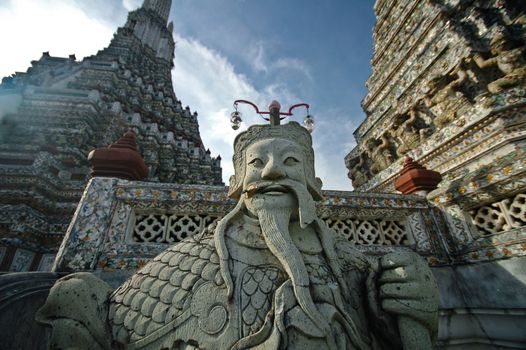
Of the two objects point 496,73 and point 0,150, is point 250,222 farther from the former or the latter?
point 0,150

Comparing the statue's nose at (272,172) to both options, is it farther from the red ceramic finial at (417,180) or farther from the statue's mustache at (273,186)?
the red ceramic finial at (417,180)

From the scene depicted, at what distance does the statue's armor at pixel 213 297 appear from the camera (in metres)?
1.34

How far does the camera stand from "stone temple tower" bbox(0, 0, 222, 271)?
6512 mm

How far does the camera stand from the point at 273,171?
5.93 ft

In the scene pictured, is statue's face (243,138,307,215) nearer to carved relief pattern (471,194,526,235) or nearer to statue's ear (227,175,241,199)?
statue's ear (227,175,241,199)

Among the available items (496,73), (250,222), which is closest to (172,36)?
(496,73)

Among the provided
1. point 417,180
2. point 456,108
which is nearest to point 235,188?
point 417,180

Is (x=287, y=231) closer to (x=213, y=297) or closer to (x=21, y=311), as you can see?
(x=213, y=297)

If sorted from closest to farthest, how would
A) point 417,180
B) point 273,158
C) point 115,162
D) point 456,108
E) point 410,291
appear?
point 410,291 < point 273,158 < point 115,162 < point 417,180 < point 456,108

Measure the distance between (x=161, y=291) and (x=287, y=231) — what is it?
2.91 ft

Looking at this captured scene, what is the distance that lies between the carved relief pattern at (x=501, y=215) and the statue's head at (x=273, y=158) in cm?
285

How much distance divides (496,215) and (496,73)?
420 centimetres

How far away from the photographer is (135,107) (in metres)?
15.6

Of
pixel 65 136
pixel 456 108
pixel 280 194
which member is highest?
pixel 65 136
